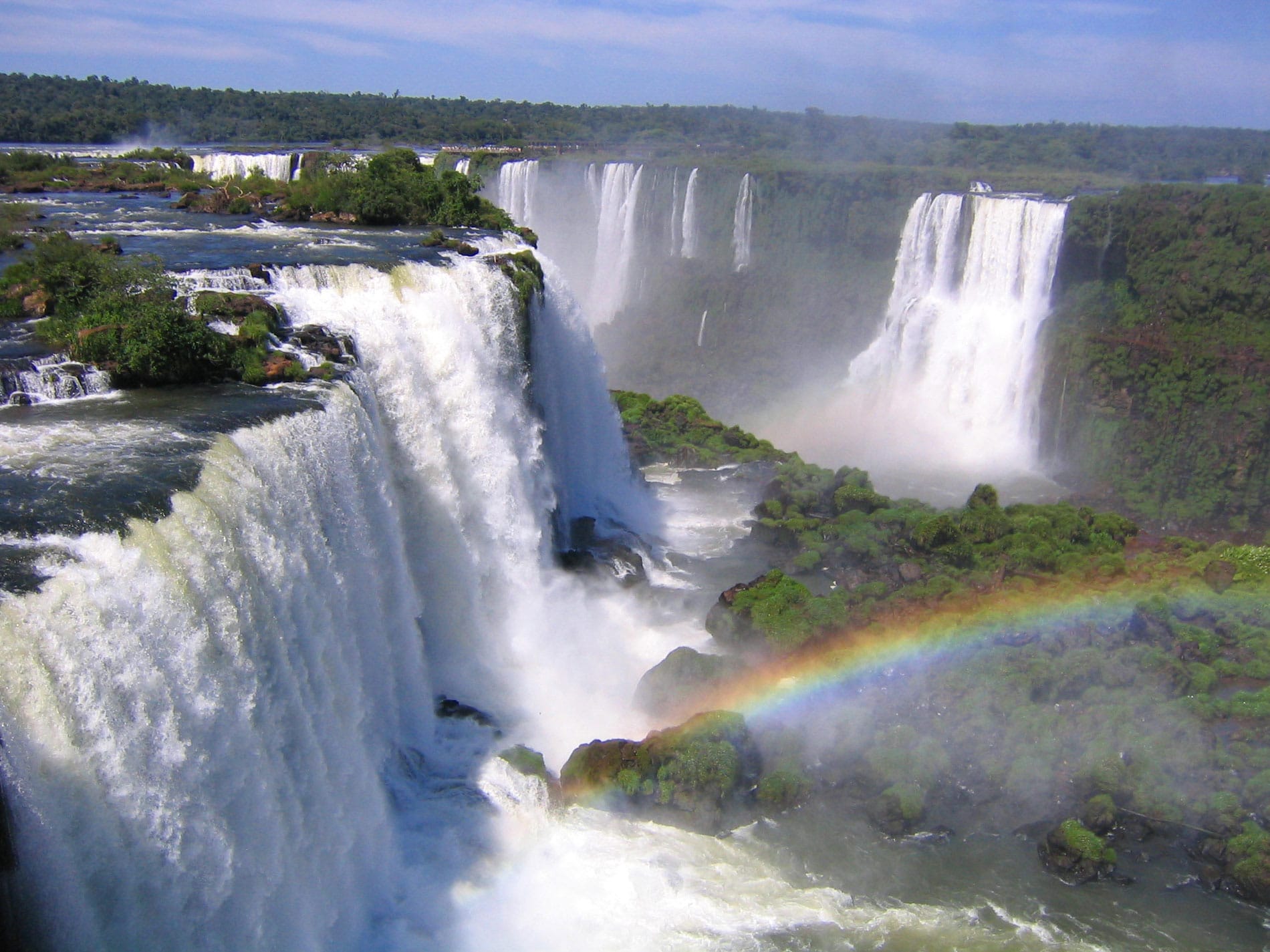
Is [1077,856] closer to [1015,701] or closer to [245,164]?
[1015,701]

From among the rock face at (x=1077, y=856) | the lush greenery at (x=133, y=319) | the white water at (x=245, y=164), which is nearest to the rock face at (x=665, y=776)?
the rock face at (x=1077, y=856)

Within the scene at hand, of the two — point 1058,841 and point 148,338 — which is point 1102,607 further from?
point 148,338

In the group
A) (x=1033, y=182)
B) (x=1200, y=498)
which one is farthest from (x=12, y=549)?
(x=1033, y=182)

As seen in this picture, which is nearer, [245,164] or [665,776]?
[665,776]

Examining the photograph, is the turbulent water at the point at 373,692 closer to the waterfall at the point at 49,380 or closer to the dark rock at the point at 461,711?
the dark rock at the point at 461,711

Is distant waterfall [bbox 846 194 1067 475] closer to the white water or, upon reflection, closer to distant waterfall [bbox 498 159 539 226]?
distant waterfall [bbox 498 159 539 226]

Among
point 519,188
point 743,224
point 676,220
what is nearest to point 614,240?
point 676,220

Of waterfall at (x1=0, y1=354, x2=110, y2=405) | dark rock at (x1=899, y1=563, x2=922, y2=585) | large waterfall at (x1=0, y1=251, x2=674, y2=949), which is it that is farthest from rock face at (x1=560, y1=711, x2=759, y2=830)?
waterfall at (x1=0, y1=354, x2=110, y2=405)
